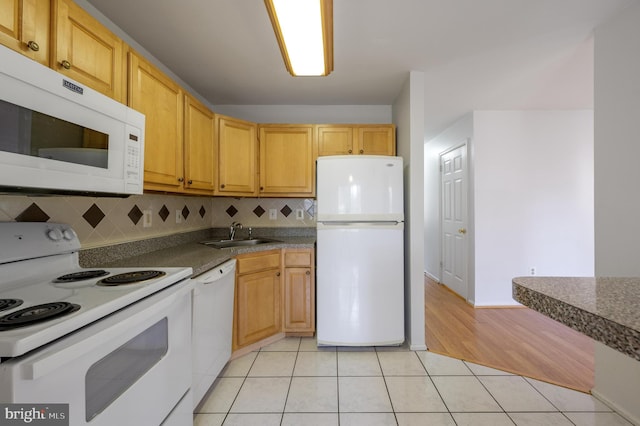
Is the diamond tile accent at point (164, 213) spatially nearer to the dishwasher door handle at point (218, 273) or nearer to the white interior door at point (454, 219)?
the dishwasher door handle at point (218, 273)

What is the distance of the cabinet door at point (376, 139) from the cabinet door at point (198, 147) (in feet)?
4.67

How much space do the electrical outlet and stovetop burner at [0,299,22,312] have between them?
48.1 inches

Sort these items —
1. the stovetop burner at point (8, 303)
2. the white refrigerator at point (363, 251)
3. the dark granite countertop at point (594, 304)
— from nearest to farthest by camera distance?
the dark granite countertop at point (594, 304), the stovetop burner at point (8, 303), the white refrigerator at point (363, 251)

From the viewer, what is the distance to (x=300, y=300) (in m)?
2.51

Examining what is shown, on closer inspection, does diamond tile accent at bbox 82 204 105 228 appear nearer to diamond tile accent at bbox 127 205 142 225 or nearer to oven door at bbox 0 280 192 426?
diamond tile accent at bbox 127 205 142 225

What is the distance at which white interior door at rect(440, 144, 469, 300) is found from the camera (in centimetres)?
366

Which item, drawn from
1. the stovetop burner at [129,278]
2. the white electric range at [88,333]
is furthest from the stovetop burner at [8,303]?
the stovetop burner at [129,278]

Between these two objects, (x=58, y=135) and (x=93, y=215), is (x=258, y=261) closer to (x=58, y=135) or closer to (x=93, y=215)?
(x=93, y=215)

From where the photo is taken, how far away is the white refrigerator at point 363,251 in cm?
229

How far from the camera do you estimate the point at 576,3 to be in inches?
62.4

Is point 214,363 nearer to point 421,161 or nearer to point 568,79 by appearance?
point 421,161

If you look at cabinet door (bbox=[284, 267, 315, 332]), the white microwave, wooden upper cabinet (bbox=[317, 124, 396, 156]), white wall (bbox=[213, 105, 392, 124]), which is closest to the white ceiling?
white wall (bbox=[213, 105, 392, 124])

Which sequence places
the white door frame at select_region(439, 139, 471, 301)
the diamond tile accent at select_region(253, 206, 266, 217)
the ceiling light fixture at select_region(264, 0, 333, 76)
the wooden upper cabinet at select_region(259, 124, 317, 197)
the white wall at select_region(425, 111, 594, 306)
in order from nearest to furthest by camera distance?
→ 1. the ceiling light fixture at select_region(264, 0, 333, 76)
2. the wooden upper cabinet at select_region(259, 124, 317, 197)
3. the diamond tile accent at select_region(253, 206, 266, 217)
4. the white wall at select_region(425, 111, 594, 306)
5. the white door frame at select_region(439, 139, 471, 301)

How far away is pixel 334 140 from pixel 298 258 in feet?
4.12
